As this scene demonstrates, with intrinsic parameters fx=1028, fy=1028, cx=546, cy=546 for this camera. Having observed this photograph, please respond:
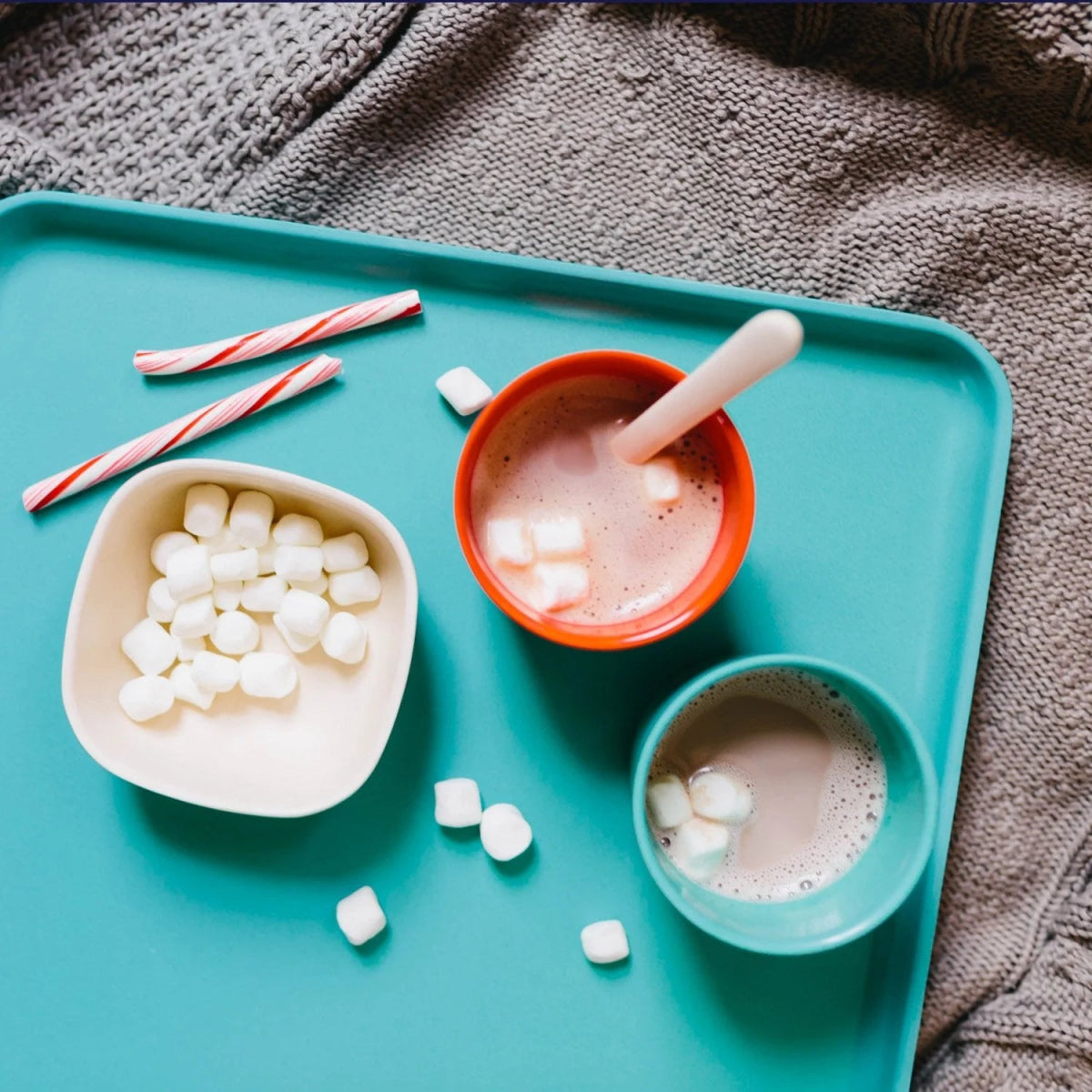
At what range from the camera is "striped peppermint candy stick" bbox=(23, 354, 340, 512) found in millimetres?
981

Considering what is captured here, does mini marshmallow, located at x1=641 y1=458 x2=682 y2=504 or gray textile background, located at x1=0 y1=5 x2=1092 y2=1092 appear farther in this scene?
gray textile background, located at x1=0 y1=5 x2=1092 y2=1092

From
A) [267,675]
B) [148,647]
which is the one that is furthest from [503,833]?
[148,647]

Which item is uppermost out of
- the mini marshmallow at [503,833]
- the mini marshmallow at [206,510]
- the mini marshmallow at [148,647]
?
the mini marshmallow at [206,510]

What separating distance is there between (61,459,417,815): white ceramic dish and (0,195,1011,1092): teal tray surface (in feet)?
0.21

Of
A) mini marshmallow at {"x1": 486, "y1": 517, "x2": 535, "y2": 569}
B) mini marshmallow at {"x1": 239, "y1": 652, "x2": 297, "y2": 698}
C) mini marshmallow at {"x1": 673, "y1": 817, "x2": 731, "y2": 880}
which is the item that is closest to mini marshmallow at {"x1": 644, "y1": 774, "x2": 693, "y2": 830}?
mini marshmallow at {"x1": 673, "y1": 817, "x2": 731, "y2": 880}

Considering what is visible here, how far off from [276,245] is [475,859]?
0.63 m

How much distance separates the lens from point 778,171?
1.08 meters

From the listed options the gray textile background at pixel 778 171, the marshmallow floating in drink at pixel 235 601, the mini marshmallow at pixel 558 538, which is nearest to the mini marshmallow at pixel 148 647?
the marshmallow floating in drink at pixel 235 601

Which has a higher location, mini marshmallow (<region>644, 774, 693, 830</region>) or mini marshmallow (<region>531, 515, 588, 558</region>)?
mini marshmallow (<region>531, 515, 588, 558</region>)

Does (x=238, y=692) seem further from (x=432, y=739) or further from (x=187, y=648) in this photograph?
(x=432, y=739)

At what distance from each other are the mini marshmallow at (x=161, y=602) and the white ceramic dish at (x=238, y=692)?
0.05ft

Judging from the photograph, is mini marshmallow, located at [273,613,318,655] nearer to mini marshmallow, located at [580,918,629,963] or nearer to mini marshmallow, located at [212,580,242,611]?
mini marshmallow, located at [212,580,242,611]

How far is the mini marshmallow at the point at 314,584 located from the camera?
948 mm

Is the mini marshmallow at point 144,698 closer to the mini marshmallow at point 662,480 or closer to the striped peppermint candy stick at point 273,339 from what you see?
the striped peppermint candy stick at point 273,339
